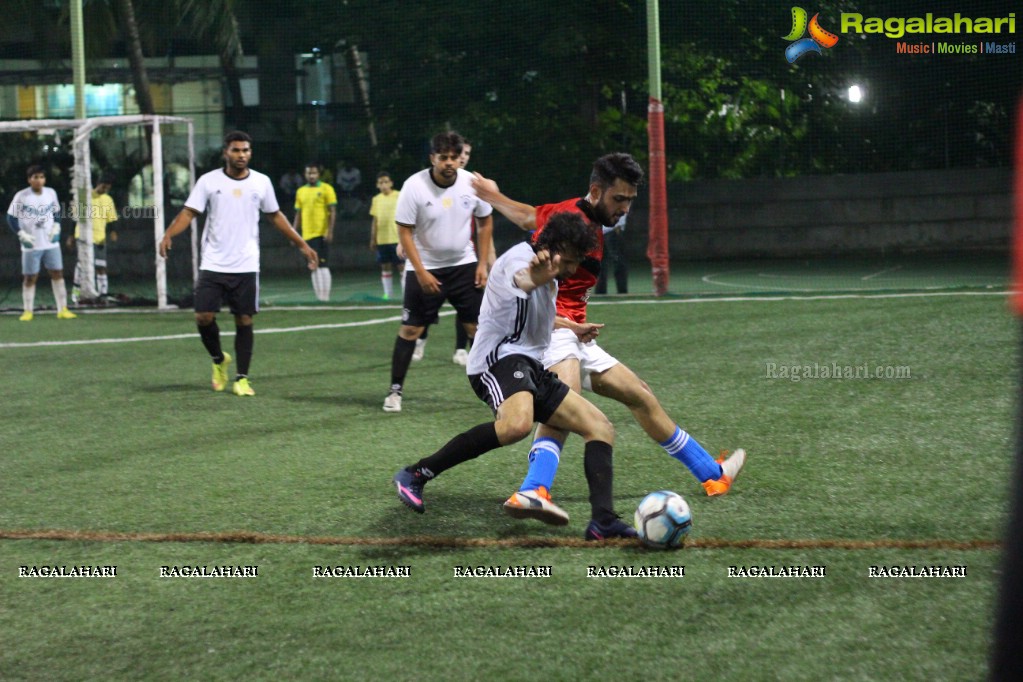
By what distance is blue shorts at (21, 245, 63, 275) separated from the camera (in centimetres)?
1748

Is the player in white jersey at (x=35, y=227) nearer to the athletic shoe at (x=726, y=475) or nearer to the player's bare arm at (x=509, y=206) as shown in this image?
the player's bare arm at (x=509, y=206)

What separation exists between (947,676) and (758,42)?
1873 centimetres

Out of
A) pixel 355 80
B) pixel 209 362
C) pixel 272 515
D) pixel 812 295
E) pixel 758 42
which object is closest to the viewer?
pixel 272 515

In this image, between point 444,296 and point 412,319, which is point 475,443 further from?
point 444,296

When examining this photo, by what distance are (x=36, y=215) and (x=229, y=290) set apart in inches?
319

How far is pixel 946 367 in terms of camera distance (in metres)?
10.1

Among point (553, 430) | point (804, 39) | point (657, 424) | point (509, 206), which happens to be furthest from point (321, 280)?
point (553, 430)

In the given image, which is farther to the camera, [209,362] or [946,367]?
[209,362]

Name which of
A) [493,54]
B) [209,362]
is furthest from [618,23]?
[209,362]

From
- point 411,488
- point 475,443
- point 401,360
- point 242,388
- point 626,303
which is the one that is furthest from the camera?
point 626,303

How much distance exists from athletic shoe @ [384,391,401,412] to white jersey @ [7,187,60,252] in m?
9.99

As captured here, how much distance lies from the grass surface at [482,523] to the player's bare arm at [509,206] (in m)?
1.42

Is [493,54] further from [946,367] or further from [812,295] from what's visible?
[946,367]

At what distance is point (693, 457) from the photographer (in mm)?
6316
